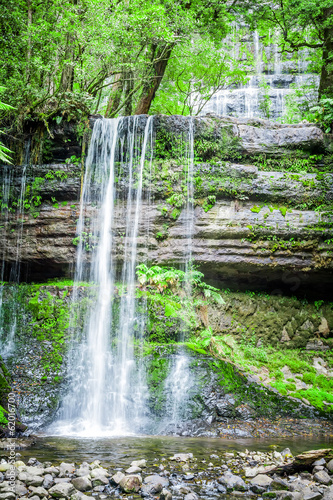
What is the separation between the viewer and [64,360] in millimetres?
8766

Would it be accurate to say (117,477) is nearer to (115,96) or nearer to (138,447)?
(138,447)

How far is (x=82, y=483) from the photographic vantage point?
3924 mm

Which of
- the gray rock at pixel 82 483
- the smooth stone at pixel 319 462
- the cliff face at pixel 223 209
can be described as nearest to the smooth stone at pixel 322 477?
the smooth stone at pixel 319 462

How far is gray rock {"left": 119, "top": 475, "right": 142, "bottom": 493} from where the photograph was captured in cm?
392

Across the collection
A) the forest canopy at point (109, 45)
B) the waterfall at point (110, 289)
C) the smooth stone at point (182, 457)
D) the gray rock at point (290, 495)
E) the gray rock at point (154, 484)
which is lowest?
the smooth stone at point (182, 457)

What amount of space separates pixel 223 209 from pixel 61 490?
342 inches

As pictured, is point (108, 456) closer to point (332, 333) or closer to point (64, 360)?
point (64, 360)

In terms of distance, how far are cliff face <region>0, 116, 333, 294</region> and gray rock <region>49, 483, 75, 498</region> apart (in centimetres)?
741

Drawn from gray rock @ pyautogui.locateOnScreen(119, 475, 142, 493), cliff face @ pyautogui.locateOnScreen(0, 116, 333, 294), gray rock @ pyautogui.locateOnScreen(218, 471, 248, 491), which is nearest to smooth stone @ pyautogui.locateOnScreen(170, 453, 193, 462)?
gray rock @ pyautogui.locateOnScreen(218, 471, 248, 491)

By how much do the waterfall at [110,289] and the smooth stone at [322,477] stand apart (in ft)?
13.5

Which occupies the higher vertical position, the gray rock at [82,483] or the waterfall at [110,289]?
the waterfall at [110,289]

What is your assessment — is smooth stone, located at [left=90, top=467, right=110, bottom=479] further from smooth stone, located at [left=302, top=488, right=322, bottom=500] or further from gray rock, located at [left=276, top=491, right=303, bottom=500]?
smooth stone, located at [left=302, top=488, right=322, bottom=500]

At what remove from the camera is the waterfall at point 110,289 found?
803cm

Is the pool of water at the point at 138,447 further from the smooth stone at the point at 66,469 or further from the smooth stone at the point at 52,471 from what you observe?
the smooth stone at the point at 52,471
